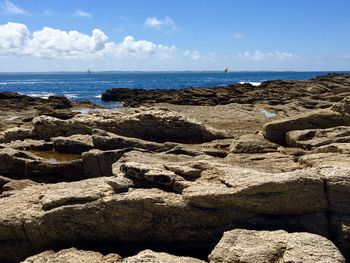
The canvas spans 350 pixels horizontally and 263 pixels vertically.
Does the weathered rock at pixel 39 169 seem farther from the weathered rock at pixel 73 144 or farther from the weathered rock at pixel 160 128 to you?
the weathered rock at pixel 160 128

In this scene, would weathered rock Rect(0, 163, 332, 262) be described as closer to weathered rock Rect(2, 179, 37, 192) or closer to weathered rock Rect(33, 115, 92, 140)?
weathered rock Rect(2, 179, 37, 192)

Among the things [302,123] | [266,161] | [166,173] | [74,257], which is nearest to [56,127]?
[302,123]

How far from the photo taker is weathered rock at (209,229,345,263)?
8.87 m

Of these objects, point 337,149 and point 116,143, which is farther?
point 116,143

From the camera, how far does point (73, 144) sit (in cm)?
2339

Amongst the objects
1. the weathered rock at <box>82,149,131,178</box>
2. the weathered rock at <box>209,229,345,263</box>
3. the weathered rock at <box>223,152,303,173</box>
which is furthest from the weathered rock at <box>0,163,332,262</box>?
the weathered rock at <box>82,149,131,178</box>

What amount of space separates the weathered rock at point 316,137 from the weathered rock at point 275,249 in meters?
8.61

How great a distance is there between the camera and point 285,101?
52250 millimetres

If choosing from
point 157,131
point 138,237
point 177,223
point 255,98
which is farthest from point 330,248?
point 255,98

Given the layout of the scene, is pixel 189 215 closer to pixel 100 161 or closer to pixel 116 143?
pixel 100 161

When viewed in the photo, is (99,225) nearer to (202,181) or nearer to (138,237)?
(138,237)

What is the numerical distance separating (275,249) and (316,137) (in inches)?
406

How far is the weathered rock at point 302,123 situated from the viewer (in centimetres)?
2097

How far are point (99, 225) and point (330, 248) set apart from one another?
520 centimetres
